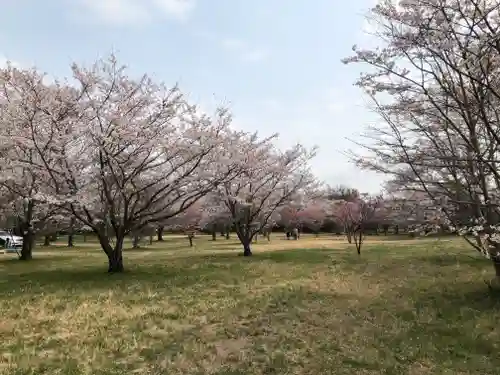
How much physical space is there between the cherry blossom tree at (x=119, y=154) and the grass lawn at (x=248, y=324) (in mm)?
2355

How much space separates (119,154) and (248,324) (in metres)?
8.31

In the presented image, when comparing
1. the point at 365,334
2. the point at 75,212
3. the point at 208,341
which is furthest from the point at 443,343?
the point at 75,212

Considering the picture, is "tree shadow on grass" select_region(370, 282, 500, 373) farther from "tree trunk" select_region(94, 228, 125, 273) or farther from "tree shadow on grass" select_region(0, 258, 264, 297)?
"tree trunk" select_region(94, 228, 125, 273)

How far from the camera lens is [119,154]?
1404 centimetres

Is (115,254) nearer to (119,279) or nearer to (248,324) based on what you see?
(119,279)

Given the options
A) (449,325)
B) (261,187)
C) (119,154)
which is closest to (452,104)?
(449,325)

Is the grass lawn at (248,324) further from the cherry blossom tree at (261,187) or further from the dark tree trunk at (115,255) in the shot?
the cherry blossom tree at (261,187)

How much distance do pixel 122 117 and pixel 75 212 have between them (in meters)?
3.36

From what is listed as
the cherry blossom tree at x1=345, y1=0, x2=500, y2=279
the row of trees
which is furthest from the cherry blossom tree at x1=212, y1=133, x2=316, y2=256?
the cherry blossom tree at x1=345, y1=0, x2=500, y2=279

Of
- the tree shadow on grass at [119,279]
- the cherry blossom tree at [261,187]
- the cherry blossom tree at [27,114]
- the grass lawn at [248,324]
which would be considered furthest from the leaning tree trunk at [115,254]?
the cherry blossom tree at [261,187]

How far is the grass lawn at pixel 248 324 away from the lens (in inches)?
232

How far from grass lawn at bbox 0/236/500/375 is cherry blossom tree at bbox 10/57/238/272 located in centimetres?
235

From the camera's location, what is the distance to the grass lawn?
5887 mm

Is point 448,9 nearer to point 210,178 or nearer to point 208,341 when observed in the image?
point 208,341
